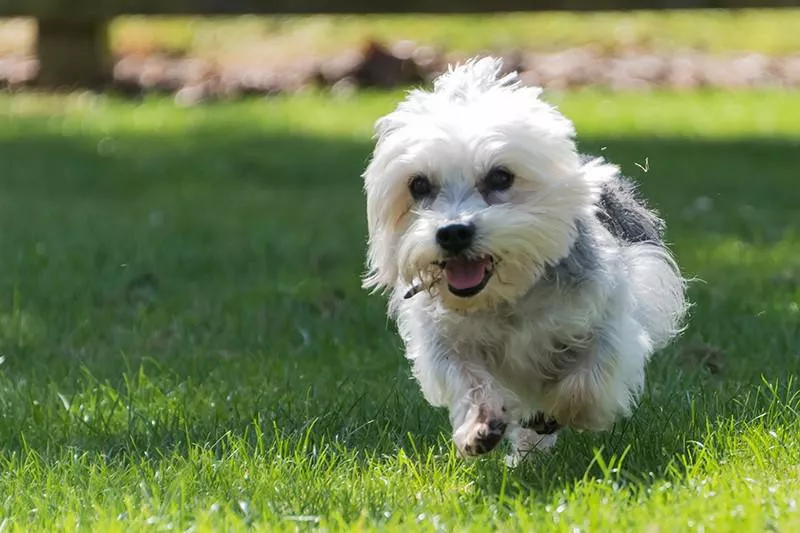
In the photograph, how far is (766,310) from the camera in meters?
6.62

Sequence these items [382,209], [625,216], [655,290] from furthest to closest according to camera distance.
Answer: [625,216], [655,290], [382,209]

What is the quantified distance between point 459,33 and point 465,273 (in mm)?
15732

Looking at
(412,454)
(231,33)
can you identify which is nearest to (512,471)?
(412,454)

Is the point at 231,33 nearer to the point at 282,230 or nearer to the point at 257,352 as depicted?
the point at 282,230

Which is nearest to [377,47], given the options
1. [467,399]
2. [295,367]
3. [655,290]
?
[295,367]

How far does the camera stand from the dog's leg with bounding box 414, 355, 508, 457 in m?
4.29

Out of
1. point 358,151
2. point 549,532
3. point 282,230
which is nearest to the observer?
point 549,532

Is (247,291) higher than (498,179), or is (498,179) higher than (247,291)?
(498,179)

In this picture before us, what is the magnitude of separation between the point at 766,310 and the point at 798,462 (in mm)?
2473

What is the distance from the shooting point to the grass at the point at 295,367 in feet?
13.5

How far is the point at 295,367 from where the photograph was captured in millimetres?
6035

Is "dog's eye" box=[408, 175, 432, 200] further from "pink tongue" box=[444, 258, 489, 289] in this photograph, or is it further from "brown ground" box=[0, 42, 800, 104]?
"brown ground" box=[0, 42, 800, 104]

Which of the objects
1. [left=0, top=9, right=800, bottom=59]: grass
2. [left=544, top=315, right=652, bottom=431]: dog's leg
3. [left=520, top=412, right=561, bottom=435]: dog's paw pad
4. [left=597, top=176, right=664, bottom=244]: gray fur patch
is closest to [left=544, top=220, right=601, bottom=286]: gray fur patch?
[left=544, top=315, right=652, bottom=431]: dog's leg

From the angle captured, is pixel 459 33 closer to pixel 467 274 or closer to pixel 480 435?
pixel 467 274
